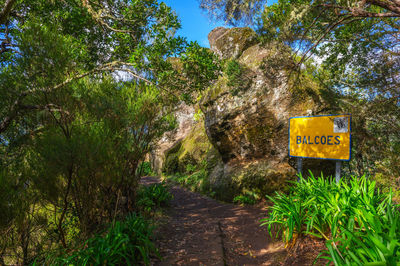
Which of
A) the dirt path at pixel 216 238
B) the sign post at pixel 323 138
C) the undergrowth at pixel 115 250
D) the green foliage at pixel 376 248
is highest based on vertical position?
the sign post at pixel 323 138

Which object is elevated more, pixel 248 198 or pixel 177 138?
pixel 177 138

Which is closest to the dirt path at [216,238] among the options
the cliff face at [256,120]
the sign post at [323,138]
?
the cliff face at [256,120]

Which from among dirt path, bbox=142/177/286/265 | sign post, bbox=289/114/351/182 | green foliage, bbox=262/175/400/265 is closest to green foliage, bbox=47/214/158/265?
dirt path, bbox=142/177/286/265

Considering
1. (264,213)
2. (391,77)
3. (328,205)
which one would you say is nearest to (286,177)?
(264,213)

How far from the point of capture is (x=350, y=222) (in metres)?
2.48

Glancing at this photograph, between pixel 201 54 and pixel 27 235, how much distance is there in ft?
16.8

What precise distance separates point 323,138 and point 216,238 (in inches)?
130

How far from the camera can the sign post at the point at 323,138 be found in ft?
13.8

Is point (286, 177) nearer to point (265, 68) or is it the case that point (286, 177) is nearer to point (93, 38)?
point (265, 68)

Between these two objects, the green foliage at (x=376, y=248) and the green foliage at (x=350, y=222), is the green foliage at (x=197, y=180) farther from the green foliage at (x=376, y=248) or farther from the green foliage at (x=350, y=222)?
the green foliage at (x=376, y=248)

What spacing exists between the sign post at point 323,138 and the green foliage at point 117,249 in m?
4.05

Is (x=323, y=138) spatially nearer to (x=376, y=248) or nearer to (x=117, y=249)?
(x=376, y=248)

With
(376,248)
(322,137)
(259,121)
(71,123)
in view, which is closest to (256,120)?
(259,121)

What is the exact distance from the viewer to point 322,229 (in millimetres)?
2945
